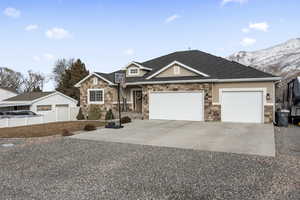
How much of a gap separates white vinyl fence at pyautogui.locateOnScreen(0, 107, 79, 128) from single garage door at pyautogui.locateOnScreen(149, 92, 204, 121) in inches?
363

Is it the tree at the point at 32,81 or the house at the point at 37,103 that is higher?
the tree at the point at 32,81

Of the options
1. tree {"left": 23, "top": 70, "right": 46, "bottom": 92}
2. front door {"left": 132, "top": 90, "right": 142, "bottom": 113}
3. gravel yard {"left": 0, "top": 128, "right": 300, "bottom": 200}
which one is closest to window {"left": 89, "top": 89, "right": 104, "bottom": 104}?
front door {"left": 132, "top": 90, "right": 142, "bottom": 113}

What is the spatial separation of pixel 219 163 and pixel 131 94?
13.7 metres

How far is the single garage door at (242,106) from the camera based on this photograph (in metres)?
12.6

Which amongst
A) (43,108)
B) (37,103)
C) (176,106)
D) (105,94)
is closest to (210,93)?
(176,106)

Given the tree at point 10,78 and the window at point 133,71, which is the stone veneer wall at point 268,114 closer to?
the window at point 133,71

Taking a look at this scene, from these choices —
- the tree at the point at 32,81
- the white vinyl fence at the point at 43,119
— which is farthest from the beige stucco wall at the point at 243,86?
the tree at the point at 32,81

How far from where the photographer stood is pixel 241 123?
1250 cm

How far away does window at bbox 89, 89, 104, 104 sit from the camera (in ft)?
61.7

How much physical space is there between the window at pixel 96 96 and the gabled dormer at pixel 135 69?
10.7ft

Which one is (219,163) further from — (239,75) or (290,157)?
(239,75)

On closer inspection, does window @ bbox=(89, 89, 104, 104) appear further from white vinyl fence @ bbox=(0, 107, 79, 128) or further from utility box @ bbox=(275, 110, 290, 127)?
utility box @ bbox=(275, 110, 290, 127)

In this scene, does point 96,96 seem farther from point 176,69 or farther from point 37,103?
point 37,103

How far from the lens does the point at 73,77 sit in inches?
1282
